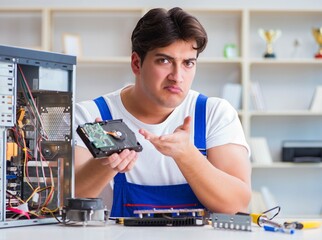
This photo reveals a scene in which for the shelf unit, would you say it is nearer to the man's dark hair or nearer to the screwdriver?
the man's dark hair

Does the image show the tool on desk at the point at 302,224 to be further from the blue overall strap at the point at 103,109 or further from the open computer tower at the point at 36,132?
the blue overall strap at the point at 103,109

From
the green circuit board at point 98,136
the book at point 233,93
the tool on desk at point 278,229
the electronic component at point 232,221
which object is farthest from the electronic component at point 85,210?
the book at point 233,93

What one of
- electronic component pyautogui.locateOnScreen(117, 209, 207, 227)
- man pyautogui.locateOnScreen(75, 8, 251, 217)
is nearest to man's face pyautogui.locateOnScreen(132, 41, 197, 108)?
man pyautogui.locateOnScreen(75, 8, 251, 217)

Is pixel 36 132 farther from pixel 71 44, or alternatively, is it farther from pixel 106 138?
pixel 71 44

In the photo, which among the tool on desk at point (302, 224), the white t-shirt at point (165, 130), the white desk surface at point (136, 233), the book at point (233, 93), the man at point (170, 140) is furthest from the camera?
the book at point (233, 93)

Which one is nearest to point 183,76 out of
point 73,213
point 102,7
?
point 73,213

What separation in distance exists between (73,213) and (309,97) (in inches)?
155

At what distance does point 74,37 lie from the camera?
5148 millimetres

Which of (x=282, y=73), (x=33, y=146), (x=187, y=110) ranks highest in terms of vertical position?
(x=282, y=73)

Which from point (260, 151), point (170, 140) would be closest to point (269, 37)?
point (260, 151)

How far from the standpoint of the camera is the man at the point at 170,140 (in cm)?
187

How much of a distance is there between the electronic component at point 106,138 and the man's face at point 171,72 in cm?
30

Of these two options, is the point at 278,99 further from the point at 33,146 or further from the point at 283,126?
the point at 33,146

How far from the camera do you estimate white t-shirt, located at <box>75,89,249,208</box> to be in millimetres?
2064
